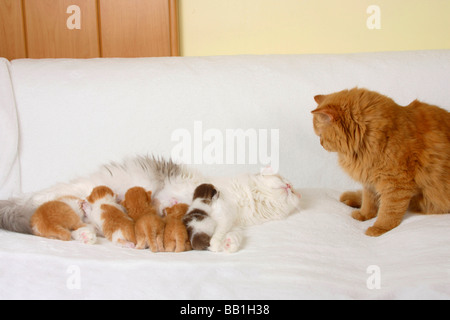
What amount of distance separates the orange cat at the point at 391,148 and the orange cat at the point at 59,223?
0.99 metres

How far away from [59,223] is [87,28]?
166cm

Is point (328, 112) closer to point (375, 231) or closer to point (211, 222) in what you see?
point (375, 231)

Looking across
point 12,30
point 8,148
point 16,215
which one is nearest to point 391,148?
point 16,215

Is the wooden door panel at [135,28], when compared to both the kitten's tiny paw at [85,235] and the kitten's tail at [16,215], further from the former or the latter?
the kitten's tiny paw at [85,235]

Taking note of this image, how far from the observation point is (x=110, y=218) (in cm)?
150

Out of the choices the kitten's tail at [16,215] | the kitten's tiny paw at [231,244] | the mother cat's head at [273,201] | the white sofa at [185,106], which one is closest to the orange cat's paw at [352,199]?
the white sofa at [185,106]

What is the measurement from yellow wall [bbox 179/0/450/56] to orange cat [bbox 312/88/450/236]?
1.28 meters

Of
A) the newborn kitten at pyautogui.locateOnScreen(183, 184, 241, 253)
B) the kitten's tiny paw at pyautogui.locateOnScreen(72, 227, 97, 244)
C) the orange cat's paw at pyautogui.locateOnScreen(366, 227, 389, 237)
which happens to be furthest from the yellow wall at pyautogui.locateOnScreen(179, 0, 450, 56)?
the kitten's tiny paw at pyautogui.locateOnScreen(72, 227, 97, 244)

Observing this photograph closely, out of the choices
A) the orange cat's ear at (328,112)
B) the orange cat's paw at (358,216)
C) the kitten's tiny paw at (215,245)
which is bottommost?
the orange cat's paw at (358,216)

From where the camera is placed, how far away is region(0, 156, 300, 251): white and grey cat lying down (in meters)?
1.73

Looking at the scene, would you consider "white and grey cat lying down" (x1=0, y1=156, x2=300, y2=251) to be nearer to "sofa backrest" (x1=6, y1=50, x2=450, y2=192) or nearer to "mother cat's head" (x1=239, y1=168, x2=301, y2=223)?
"mother cat's head" (x1=239, y1=168, x2=301, y2=223)

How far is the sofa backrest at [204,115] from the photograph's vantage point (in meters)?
2.13

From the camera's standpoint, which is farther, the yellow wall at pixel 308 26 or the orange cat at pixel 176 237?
the yellow wall at pixel 308 26

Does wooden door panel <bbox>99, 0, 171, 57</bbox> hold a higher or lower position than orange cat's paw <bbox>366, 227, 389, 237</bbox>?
higher
